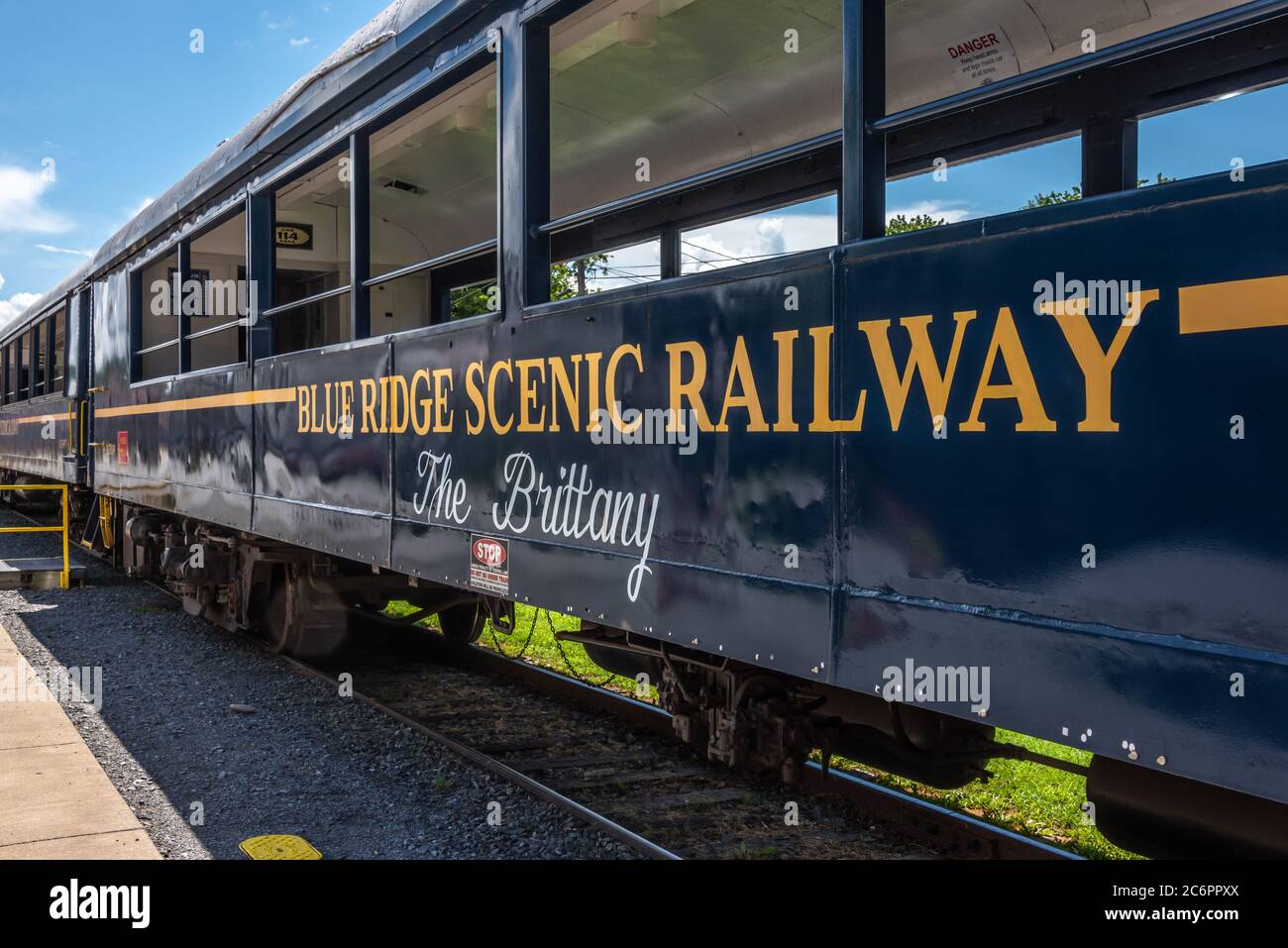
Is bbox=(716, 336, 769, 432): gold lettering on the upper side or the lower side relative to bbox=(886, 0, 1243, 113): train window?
lower

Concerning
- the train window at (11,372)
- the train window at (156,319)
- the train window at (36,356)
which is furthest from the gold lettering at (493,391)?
the train window at (11,372)

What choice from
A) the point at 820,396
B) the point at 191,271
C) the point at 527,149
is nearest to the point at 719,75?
the point at 527,149

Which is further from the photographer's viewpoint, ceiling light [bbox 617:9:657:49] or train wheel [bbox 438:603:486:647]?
train wheel [bbox 438:603:486:647]

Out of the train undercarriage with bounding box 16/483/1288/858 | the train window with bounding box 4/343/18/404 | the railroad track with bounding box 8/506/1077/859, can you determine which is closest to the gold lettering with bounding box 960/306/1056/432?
the train undercarriage with bounding box 16/483/1288/858

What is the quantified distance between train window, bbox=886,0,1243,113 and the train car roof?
1642 millimetres

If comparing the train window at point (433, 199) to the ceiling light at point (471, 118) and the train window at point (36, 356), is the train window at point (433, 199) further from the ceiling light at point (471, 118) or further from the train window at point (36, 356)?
the train window at point (36, 356)

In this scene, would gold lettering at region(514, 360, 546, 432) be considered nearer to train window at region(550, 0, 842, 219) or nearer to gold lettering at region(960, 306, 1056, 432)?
train window at region(550, 0, 842, 219)

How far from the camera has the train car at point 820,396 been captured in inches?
75.6

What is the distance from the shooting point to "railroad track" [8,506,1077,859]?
3.92 m

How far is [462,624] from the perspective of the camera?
751 centimetres

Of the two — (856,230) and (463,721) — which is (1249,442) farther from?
(463,721)

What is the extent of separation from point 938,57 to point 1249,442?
2.93 m

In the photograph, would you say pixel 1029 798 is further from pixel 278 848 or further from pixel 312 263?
pixel 312 263
